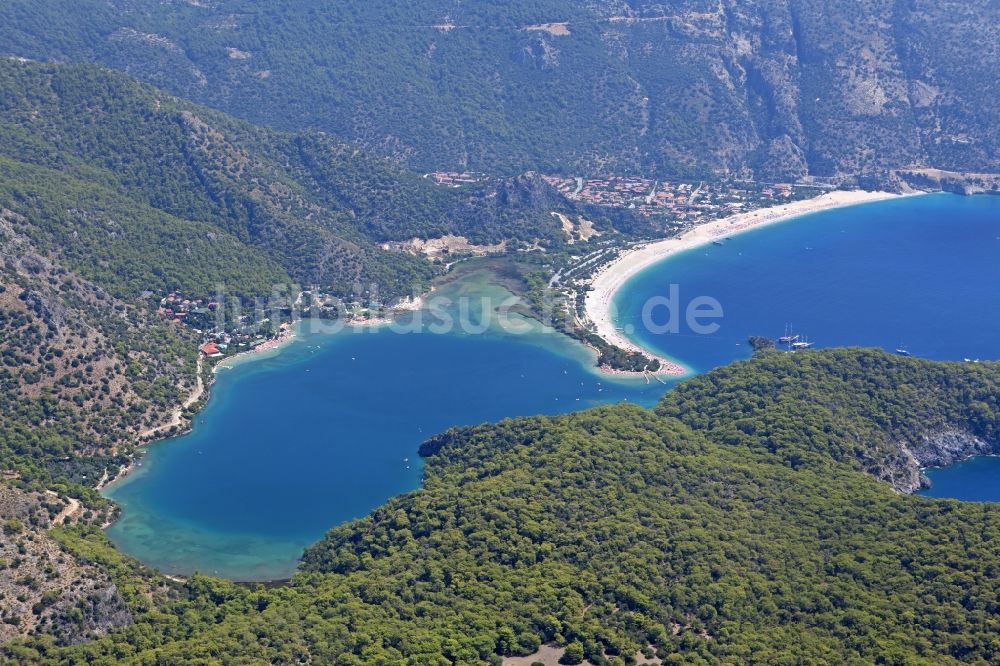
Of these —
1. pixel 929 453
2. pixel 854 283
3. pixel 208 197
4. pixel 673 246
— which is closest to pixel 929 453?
pixel 929 453

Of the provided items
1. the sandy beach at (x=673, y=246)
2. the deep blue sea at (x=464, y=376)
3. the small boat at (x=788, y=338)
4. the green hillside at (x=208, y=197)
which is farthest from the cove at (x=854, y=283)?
the green hillside at (x=208, y=197)

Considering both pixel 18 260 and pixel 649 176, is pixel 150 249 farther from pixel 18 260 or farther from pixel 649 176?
pixel 649 176

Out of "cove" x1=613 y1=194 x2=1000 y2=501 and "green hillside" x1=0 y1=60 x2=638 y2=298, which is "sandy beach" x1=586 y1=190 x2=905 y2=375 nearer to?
"cove" x1=613 y1=194 x2=1000 y2=501

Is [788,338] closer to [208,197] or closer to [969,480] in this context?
[969,480]

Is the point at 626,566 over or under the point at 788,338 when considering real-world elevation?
under

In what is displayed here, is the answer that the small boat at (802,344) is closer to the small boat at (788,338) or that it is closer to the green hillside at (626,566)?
the small boat at (788,338)

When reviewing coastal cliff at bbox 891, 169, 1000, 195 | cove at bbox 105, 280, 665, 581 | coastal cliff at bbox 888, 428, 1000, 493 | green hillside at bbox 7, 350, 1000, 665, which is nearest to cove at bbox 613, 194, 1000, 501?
coastal cliff at bbox 888, 428, 1000, 493
